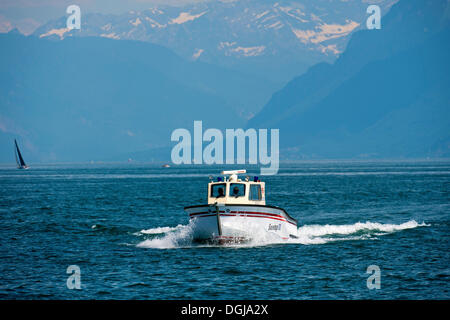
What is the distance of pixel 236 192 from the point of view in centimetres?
4469

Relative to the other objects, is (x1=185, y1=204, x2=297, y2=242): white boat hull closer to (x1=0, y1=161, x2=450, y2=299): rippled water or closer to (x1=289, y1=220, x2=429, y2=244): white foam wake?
(x1=0, y1=161, x2=450, y2=299): rippled water

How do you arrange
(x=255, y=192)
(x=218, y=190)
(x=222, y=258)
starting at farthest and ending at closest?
(x=255, y=192)
(x=218, y=190)
(x=222, y=258)

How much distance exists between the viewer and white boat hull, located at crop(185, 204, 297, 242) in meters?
43.0

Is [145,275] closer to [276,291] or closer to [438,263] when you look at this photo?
[276,291]

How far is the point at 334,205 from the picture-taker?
266ft

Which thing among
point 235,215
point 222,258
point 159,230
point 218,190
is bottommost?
point 222,258

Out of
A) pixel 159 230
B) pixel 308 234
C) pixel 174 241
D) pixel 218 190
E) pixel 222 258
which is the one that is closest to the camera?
pixel 222 258

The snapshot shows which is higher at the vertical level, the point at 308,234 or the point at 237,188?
the point at 237,188

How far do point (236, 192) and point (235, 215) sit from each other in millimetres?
1997

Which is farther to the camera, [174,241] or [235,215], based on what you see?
[174,241]

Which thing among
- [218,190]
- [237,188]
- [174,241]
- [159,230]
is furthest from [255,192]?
[159,230]

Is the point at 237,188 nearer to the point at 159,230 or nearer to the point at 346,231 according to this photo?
the point at 159,230

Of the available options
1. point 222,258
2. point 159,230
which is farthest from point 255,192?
point 159,230
